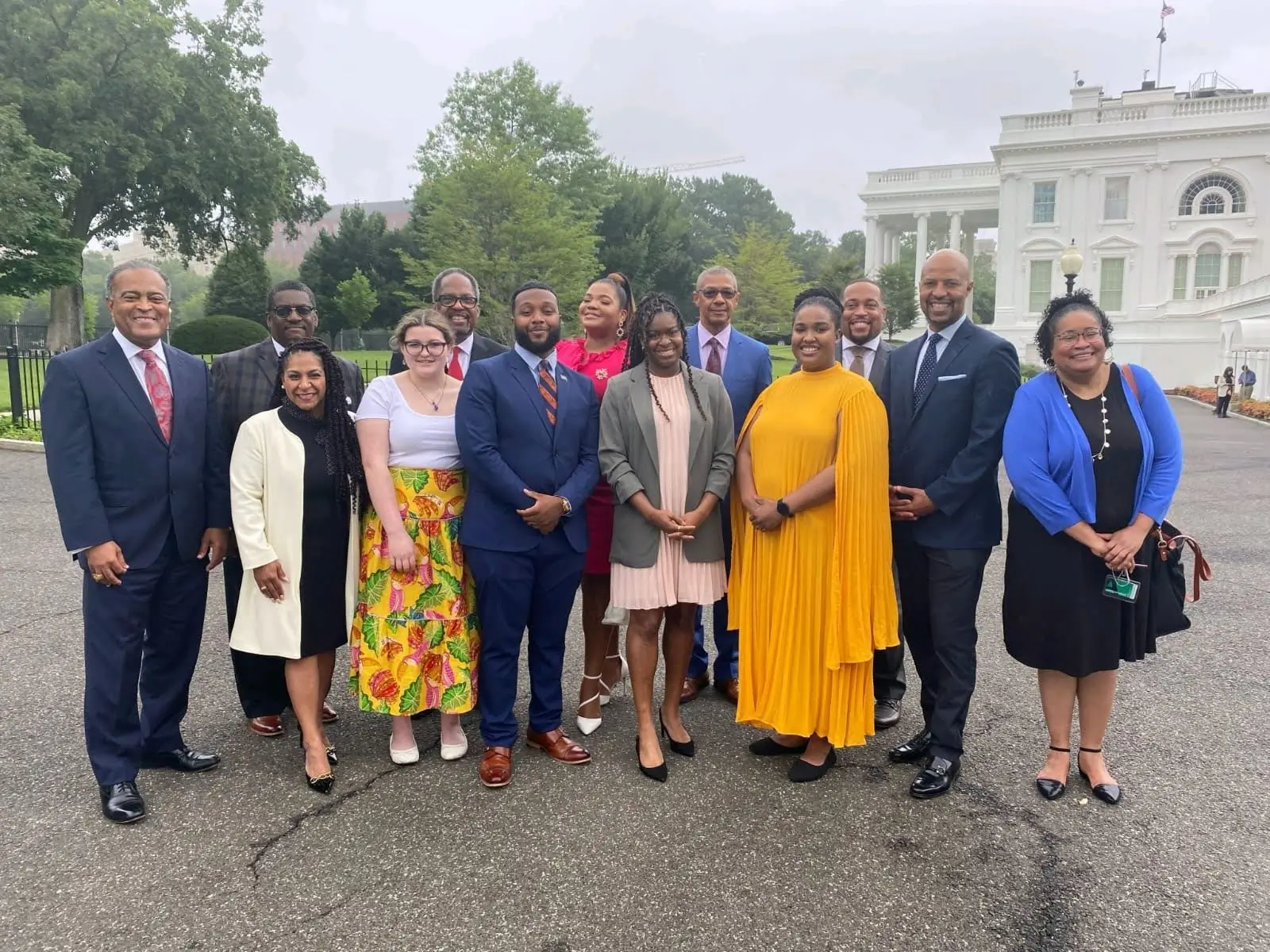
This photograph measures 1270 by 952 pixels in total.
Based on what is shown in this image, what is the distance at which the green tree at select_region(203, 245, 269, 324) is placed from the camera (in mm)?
36156

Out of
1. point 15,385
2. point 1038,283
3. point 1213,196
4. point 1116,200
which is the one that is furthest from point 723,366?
point 1213,196

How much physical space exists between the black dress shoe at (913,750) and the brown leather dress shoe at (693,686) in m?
1.13

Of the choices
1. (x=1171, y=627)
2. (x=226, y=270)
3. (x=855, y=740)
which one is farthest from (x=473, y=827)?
(x=226, y=270)

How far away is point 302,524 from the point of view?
12.1 feet

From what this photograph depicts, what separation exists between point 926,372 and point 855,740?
1659 mm

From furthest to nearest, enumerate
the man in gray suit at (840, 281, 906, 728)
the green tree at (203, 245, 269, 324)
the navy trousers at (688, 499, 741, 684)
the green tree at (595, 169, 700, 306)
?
1. the green tree at (595, 169, 700, 306)
2. the green tree at (203, 245, 269, 324)
3. the navy trousers at (688, 499, 741, 684)
4. the man in gray suit at (840, 281, 906, 728)

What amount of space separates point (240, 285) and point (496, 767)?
39865 mm

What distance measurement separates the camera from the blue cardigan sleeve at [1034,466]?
3.43 m

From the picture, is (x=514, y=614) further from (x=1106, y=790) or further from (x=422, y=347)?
(x=1106, y=790)

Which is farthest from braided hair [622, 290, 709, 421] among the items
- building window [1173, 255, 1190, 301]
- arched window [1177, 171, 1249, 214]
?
arched window [1177, 171, 1249, 214]

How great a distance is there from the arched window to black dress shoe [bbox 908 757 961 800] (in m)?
51.4

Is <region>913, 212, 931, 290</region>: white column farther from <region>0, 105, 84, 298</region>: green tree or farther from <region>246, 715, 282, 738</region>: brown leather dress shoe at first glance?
<region>246, 715, 282, 738</region>: brown leather dress shoe

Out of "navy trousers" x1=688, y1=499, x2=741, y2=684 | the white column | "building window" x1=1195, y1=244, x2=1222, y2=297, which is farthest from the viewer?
the white column

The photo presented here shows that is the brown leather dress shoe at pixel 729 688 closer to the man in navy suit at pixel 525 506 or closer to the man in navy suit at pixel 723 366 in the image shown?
the man in navy suit at pixel 723 366
